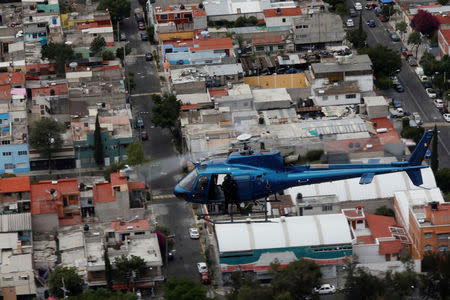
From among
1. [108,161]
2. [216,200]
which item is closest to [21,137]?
[108,161]

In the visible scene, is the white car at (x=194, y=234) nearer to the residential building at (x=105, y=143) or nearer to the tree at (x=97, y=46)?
the residential building at (x=105, y=143)

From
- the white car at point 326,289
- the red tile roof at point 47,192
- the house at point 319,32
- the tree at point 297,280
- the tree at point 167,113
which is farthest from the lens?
the house at point 319,32

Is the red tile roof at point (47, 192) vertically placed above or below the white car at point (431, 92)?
below

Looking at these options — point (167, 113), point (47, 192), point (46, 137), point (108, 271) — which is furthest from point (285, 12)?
point (108, 271)

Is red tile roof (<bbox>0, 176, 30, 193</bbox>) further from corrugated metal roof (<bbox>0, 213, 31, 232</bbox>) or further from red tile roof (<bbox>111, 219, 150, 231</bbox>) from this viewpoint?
red tile roof (<bbox>111, 219, 150, 231</bbox>)

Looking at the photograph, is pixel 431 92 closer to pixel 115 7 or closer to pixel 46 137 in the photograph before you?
pixel 115 7

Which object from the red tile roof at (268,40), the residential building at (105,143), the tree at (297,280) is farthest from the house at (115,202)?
the red tile roof at (268,40)
